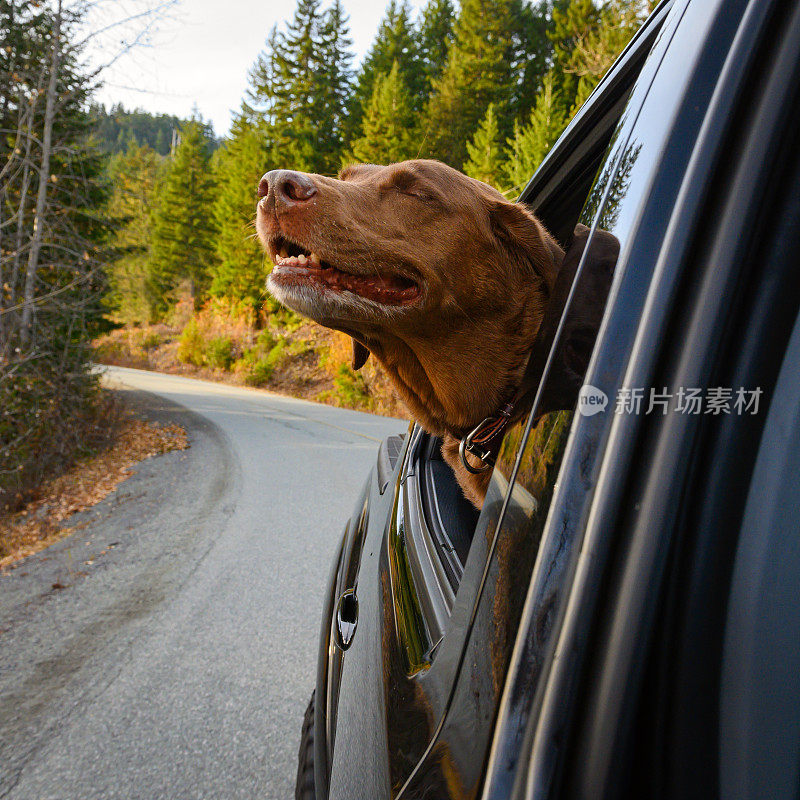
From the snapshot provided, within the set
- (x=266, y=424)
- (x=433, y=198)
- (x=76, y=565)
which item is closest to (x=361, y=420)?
(x=266, y=424)

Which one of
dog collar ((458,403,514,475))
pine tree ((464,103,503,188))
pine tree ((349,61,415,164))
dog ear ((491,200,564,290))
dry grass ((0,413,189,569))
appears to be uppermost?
pine tree ((464,103,503,188))

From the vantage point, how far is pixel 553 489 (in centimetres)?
72

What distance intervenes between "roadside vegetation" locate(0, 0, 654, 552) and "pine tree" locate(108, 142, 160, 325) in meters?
0.13

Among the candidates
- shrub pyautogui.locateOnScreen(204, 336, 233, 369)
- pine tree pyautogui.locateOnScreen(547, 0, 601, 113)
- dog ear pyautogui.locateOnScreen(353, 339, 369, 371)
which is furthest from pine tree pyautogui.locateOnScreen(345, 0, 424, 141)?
dog ear pyautogui.locateOnScreen(353, 339, 369, 371)

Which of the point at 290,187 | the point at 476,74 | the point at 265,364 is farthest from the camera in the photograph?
the point at 265,364

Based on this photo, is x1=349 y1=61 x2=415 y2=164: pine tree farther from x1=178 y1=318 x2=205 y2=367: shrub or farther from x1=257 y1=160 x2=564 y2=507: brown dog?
x1=178 y1=318 x2=205 y2=367: shrub

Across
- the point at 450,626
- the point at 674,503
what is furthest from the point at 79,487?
the point at 674,503

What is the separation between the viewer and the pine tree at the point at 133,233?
12484mm

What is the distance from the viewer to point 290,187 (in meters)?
1.79

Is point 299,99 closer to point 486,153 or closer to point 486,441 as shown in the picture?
point 486,153

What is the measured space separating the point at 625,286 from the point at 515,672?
500 mm

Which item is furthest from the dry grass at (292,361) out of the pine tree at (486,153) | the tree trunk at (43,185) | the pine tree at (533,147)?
the pine tree at (533,147)

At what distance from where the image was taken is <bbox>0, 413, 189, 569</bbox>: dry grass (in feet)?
19.6

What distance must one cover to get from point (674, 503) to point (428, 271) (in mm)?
1347
